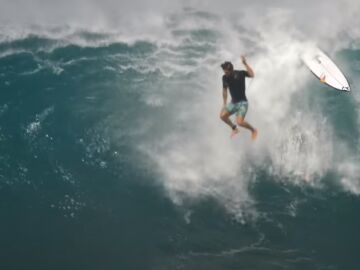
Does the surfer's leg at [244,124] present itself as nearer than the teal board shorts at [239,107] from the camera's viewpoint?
Yes

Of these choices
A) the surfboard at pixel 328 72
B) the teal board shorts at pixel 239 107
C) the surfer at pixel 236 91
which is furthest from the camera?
the surfboard at pixel 328 72

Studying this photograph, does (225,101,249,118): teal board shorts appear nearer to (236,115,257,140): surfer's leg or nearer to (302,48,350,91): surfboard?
(236,115,257,140): surfer's leg

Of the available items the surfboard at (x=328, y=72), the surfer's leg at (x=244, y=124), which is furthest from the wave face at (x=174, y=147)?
the surfer's leg at (x=244, y=124)

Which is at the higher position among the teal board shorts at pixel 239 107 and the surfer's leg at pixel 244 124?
the teal board shorts at pixel 239 107

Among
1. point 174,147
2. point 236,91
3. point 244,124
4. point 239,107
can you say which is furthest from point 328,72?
point 236,91

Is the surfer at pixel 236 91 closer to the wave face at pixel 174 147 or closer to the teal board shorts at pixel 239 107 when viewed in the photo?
the teal board shorts at pixel 239 107

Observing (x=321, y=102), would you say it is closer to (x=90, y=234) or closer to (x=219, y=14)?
(x=219, y=14)

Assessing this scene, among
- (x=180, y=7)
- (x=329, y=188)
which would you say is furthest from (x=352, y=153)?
(x=180, y=7)
